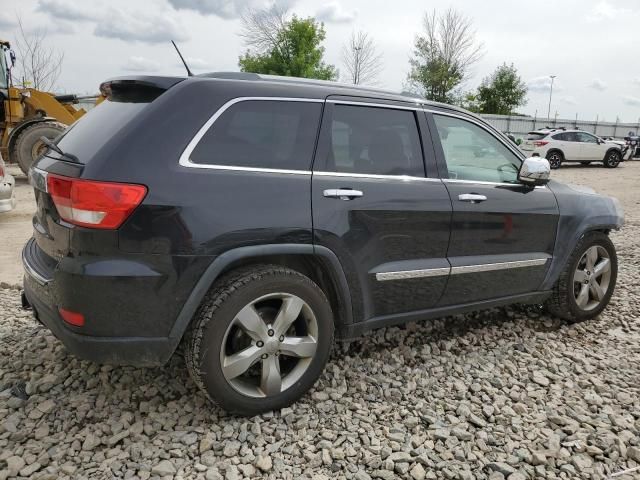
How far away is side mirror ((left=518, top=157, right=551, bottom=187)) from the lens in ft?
11.6

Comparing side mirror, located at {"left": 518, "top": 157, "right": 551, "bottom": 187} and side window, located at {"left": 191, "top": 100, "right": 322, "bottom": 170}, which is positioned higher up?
side window, located at {"left": 191, "top": 100, "right": 322, "bottom": 170}

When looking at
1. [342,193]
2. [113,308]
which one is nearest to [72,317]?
[113,308]

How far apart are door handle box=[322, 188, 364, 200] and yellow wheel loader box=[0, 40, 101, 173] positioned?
9974 millimetres

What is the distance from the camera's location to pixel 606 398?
3115 millimetres

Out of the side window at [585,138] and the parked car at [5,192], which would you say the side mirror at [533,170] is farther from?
the side window at [585,138]

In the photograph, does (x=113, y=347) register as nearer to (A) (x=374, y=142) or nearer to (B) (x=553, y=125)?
(A) (x=374, y=142)

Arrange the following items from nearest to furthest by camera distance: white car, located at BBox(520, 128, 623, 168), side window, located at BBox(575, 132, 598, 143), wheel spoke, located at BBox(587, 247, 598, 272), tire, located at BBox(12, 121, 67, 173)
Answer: wheel spoke, located at BBox(587, 247, 598, 272)
tire, located at BBox(12, 121, 67, 173)
white car, located at BBox(520, 128, 623, 168)
side window, located at BBox(575, 132, 598, 143)

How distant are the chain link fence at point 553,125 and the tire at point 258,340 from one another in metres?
31.0

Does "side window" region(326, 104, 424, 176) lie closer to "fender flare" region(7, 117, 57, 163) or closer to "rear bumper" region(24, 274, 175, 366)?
"rear bumper" region(24, 274, 175, 366)

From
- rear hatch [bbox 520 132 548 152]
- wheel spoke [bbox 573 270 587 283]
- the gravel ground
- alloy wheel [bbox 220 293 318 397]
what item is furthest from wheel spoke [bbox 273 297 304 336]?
rear hatch [bbox 520 132 548 152]

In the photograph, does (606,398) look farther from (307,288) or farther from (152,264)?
(152,264)

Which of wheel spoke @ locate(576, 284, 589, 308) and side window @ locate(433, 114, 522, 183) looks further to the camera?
wheel spoke @ locate(576, 284, 589, 308)

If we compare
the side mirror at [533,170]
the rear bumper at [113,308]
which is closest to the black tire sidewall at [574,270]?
the side mirror at [533,170]

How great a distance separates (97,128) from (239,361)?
1.38 meters
